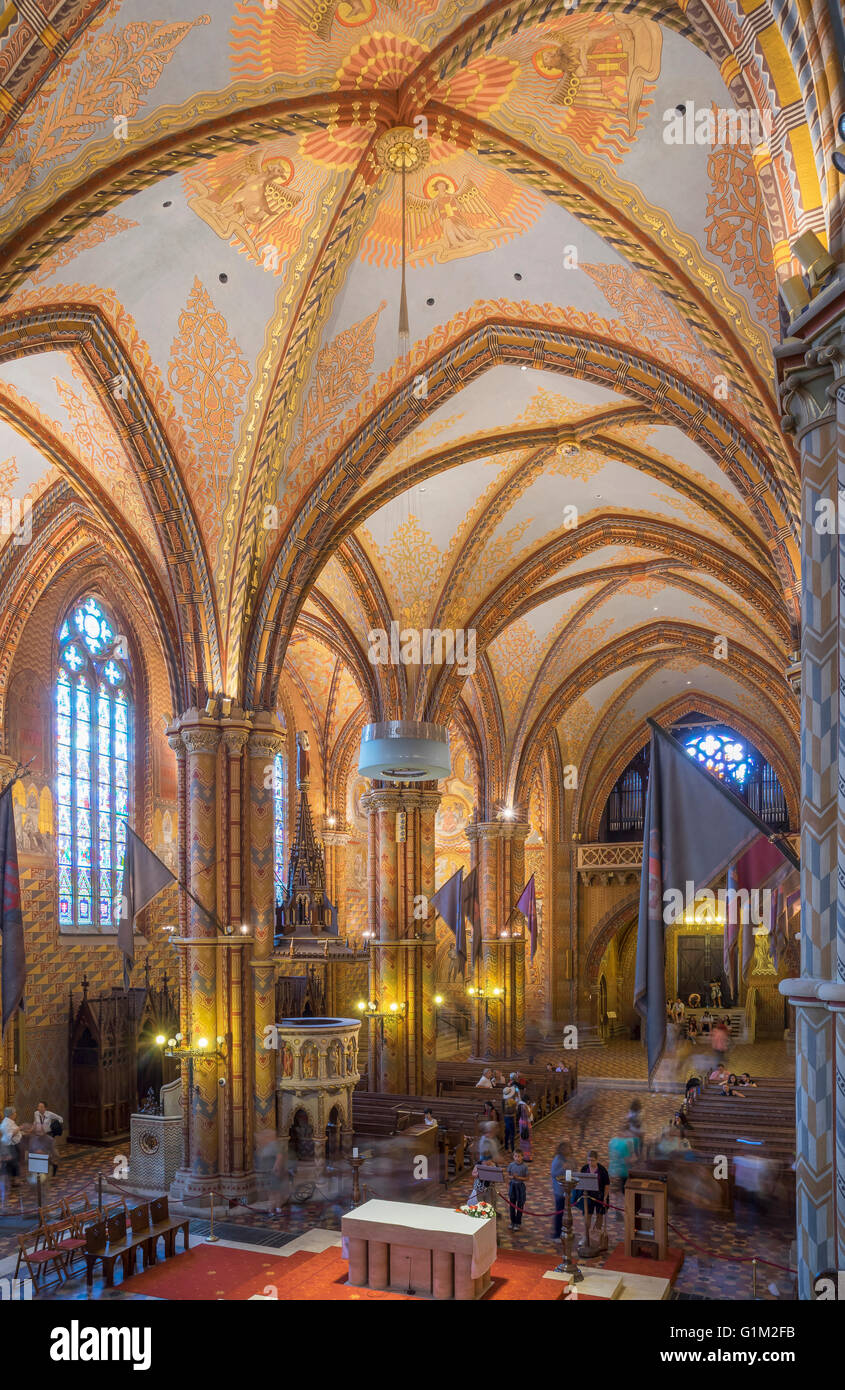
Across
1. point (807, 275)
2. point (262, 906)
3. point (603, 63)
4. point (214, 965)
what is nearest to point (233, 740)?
point (262, 906)

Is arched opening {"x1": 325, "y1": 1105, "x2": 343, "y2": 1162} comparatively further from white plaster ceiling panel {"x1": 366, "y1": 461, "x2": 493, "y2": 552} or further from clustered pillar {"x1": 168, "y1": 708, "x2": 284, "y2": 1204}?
white plaster ceiling panel {"x1": 366, "y1": 461, "x2": 493, "y2": 552}

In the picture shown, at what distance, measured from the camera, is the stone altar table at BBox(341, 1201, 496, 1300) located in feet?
33.2

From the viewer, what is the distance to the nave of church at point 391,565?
798cm

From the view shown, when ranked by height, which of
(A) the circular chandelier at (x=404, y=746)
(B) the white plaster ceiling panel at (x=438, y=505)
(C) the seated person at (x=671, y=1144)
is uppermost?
(B) the white plaster ceiling panel at (x=438, y=505)

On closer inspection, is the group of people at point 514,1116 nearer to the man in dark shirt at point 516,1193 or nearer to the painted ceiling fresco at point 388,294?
the man in dark shirt at point 516,1193

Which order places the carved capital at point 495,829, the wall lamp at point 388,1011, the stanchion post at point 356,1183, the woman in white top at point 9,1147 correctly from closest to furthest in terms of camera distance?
1. the stanchion post at point 356,1183
2. the woman in white top at point 9,1147
3. the wall lamp at point 388,1011
4. the carved capital at point 495,829

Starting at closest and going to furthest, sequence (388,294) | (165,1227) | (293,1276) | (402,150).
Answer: (293,1276), (402,150), (165,1227), (388,294)

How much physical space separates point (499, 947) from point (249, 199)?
18583 mm

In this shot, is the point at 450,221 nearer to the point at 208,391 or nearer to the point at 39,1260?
the point at 208,391

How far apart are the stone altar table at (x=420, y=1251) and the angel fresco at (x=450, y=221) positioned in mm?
10355

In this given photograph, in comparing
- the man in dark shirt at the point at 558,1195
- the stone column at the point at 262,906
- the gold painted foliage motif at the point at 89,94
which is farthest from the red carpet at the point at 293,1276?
the gold painted foliage motif at the point at 89,94

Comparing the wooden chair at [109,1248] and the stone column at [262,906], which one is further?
the stone column at [262,906]

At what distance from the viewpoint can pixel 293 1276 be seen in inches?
436

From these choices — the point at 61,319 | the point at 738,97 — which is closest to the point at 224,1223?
the point at 61,319
